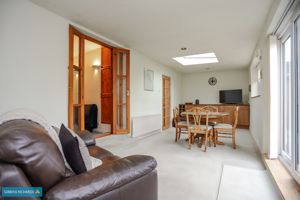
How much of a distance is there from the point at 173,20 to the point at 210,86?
5377 millimetres

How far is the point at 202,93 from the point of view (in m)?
7.81

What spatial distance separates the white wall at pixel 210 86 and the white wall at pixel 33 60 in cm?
579

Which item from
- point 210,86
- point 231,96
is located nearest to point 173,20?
point 231,96

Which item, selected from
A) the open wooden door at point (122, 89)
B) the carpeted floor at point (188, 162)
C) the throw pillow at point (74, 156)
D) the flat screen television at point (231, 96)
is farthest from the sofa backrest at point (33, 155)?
the flat screen television at point (231, 96)

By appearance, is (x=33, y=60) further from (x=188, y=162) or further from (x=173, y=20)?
(x=188, y=162)

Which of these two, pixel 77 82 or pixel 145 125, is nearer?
pixel 77 82

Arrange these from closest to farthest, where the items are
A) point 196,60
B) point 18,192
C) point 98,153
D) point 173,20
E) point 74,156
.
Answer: point 18,192
point 74,156
point 98,153
point 173,20
point 196,60

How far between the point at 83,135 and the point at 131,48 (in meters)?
2.88

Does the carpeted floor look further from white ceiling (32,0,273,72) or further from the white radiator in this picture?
white ceiling (32,0,273,72)

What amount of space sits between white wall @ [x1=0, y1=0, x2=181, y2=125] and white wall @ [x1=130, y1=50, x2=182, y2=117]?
1815mm

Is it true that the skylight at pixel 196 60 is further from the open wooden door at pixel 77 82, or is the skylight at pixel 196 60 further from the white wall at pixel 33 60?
the white wall at pixel 33 60

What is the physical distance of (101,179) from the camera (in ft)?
3.12

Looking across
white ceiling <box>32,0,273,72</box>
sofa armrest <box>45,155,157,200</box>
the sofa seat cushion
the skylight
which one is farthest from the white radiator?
sofa armrest <box>45,155,157,200</box>

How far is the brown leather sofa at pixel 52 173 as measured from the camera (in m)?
0.75
